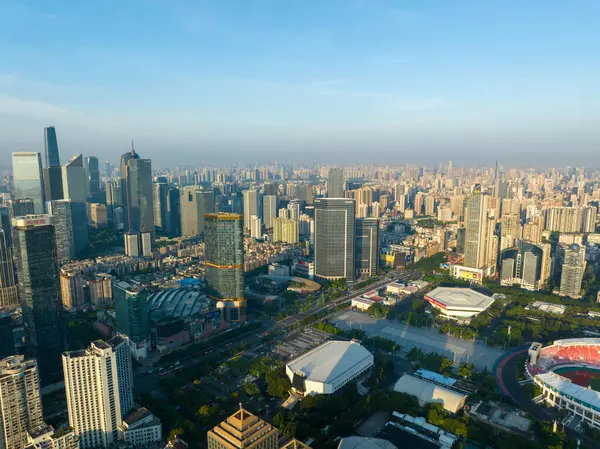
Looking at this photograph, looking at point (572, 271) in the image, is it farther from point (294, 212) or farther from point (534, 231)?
point (294, 212)

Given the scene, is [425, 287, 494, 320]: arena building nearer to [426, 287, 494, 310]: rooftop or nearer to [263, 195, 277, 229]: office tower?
[426, 287, 494, 310]: rooftop

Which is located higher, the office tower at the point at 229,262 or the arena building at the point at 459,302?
the office tower at the point at 229,262

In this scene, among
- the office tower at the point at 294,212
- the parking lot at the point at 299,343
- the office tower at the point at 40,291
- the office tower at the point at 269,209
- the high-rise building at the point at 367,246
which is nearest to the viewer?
the office tower at the point at 40,291

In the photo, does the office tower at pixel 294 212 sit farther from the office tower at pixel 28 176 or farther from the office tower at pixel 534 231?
the office tower at pixel 28 176

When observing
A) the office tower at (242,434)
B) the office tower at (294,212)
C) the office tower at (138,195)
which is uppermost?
the office tower at (138,195)

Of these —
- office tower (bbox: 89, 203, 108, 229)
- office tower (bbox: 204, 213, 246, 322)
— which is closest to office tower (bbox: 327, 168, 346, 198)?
office tower (bbox: 89, 203, 108, 229)

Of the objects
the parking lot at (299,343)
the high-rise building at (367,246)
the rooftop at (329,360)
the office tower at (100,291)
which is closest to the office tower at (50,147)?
the office tower at (100,291)

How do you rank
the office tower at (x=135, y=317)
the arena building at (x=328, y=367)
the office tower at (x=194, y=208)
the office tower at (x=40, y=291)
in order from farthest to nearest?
the office tower at (x=194, y=208)
the office tower at (x=135, y=317)
the office tower at (x=40, y=291)
the arena building at (x=328, y=367)
